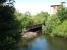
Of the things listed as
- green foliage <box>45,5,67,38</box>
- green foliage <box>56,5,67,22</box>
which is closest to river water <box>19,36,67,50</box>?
green foliage <box>45,5,67,38</box>

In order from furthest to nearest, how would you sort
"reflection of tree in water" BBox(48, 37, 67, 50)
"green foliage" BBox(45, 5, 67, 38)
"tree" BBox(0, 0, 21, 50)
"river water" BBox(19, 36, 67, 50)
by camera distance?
1. "green foliage" BBox(45, 5, 67, 38)
2. "reflection of tree in water" BBox(48, 37, 67, 50)
3. "river water" BBox(19, 36, 67, 50)
4. "tree" BBox(0, 0, 21, 50)

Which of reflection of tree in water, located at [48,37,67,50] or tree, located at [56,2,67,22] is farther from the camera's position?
tree, located at [56,2,67,22]

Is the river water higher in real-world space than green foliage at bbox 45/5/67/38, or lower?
lower

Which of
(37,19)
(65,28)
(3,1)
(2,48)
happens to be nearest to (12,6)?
(3,1)

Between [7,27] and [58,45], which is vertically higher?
[7,27]

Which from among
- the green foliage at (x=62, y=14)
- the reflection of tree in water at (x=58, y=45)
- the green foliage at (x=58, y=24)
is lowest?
the reflection of tree in water at (x=58, y=45)

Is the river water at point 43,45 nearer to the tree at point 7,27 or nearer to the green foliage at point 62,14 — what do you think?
the green foliage at point 62,14

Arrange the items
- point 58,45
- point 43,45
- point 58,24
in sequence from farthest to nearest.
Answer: point 58,24 → point 58,45 → point 43,45

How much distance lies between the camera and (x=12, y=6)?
12930 millimetres

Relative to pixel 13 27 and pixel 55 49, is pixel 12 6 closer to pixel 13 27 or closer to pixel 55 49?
pixel 13 27

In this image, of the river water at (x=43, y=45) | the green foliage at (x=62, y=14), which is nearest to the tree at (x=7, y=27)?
the river water at (x=43, y=45)

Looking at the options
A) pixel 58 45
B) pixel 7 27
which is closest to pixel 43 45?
pixel 58 45

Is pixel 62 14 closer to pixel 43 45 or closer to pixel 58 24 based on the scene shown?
pixel 58 24

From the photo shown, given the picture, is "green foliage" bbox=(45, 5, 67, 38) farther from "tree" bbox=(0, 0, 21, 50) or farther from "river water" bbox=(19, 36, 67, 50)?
"tree" bbox=(0, 0, 21, 50)
